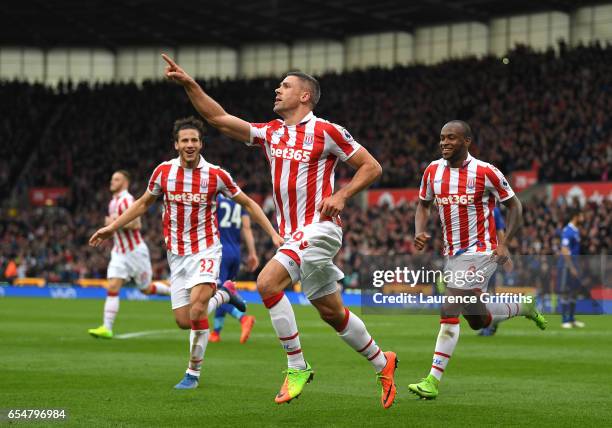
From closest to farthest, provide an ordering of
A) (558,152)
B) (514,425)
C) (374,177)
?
(514,425) < (374,177) < (558,152)

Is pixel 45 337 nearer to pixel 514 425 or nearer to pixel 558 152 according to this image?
pixel 514 425

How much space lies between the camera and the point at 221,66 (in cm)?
5566

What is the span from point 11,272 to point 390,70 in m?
19.0

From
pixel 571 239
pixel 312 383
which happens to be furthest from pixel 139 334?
pixel 571 239

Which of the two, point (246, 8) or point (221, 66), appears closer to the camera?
point (246, 8)

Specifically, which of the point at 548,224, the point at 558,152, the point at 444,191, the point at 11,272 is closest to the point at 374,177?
the point at 444,191

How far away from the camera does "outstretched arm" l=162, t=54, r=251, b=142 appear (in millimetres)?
7492

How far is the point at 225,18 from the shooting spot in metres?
48.9

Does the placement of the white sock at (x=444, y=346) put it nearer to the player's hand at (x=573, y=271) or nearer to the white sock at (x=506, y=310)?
the white sock at (x=506, y=310)

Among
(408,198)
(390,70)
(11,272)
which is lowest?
(11,272)

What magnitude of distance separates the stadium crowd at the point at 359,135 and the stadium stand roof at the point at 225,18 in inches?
102

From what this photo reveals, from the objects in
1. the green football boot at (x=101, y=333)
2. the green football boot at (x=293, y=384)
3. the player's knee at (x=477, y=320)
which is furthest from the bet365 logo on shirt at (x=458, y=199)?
the green football boot at (x=101, y=333)

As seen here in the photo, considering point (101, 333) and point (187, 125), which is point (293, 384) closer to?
Result: point (187, 125)

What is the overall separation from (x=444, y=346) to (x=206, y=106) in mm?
3233
